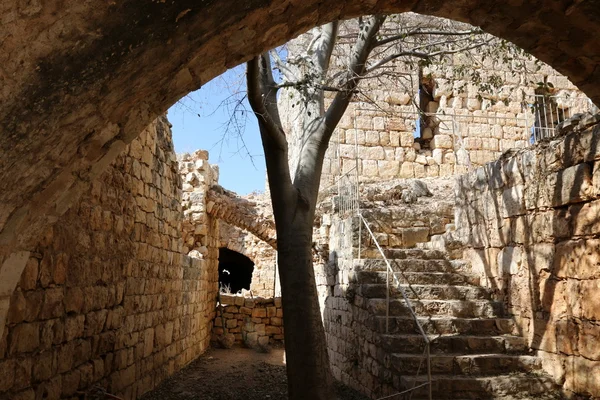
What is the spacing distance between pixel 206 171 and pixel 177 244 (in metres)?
4.78

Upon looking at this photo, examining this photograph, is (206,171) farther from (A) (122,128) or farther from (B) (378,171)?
(A) (122,128)

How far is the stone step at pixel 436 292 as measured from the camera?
711 cm

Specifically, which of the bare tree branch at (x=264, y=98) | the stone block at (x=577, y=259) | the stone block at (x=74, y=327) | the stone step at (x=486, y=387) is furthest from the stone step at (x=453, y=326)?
the stone block at (x=74, y=327)

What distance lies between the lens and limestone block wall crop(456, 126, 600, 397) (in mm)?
4984

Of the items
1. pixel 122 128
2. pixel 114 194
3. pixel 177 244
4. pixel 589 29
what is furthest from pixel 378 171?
pixel 122 128

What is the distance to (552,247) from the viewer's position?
5637 millimetres

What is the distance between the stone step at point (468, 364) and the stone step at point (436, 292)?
1225mm

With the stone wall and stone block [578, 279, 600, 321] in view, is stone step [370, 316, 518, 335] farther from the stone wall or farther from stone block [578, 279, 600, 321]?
the stone wall

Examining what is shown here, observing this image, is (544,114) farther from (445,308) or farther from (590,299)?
(590,299)

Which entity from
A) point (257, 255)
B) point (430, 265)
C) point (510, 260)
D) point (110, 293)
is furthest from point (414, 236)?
point (257, 255)

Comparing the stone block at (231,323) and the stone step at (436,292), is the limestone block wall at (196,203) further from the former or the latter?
the stone step at (436,292)

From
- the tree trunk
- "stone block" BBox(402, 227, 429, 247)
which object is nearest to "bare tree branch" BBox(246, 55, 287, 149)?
the tree trunk

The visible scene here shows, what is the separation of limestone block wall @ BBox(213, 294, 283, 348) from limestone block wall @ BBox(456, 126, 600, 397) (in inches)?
280

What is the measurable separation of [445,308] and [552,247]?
1760mm
